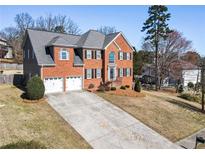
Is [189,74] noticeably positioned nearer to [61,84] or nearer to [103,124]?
[61,84]

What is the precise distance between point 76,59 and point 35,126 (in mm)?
14239

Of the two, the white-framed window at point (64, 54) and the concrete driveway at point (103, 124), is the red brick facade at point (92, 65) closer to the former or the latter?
the white-framed window at point (64, 54)

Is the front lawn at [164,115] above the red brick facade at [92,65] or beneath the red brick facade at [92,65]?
beneath

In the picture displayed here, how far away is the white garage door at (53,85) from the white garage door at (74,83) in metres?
1.06

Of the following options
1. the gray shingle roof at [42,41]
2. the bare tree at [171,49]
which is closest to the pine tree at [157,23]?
the bare tree at [171,49]

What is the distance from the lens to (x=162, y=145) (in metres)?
18.5

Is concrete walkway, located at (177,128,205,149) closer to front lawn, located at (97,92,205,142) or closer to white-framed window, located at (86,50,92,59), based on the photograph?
front lawn, located at (97,92,205,142)

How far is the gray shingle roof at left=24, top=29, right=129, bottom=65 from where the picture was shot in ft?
93.3

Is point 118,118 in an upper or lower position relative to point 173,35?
lower

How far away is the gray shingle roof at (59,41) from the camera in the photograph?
28447 millimetres

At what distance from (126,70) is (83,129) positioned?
1945 centimetres

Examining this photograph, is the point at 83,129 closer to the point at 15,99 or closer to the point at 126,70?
the point at 15,99

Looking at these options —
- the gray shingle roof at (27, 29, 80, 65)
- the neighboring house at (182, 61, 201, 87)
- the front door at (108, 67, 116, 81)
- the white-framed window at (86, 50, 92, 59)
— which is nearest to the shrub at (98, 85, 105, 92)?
the front door at (108, 67, 116, 81)
